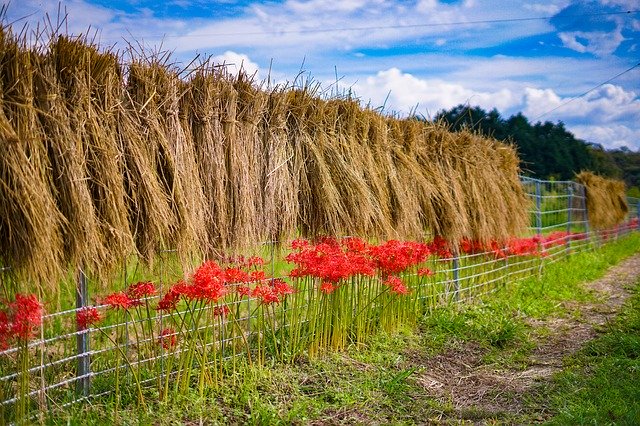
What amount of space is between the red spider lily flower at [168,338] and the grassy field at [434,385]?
0.34 meters

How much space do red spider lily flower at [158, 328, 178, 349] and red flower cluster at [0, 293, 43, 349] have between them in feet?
3.05

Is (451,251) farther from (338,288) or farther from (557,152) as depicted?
(557,152)

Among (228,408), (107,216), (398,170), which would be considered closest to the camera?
(107,216)

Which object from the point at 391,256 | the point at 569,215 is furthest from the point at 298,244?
Result: the point at 569,215

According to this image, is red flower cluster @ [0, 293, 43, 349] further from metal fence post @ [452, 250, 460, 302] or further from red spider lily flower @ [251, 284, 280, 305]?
metal fence post @ [452, 250, 460, 302]

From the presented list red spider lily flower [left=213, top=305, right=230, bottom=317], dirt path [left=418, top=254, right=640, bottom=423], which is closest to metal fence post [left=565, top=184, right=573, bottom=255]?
dirt path [left=418, top=254, right=640, bottom=423]

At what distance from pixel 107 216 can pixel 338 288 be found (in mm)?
2144

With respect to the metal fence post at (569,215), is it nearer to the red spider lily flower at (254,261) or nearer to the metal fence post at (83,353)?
the red spider lily flower at (254,261)

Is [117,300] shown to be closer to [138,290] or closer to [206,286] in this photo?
[138,290]

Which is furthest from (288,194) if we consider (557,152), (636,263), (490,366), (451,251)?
(557,152)

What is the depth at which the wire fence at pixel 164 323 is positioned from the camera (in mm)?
3898

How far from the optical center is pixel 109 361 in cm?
459

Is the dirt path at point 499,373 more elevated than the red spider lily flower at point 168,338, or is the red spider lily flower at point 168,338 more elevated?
the red spider lily flower at point 168,338

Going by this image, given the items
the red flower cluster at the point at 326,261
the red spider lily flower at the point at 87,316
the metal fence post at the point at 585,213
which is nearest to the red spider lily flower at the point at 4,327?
the red spider lily flower at the point at 87,316
